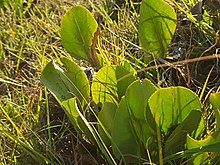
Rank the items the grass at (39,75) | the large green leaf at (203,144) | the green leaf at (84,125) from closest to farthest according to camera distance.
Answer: the large green leaf at (203,144), the green leaf at (84,125), the grass at (39,75)

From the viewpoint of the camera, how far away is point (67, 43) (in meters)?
1.21

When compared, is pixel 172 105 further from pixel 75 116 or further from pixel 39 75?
pixel 39 75

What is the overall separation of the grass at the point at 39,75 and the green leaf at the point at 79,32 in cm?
4

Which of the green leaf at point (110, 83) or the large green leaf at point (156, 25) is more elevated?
the large green leaf at point (156, 25)

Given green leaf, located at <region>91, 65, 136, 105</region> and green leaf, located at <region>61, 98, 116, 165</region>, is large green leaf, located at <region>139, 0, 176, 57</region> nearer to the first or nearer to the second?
green leaf, located at <region>91, 65, 136, 105</region>

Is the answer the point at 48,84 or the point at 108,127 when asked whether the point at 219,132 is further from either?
the point at 48,84

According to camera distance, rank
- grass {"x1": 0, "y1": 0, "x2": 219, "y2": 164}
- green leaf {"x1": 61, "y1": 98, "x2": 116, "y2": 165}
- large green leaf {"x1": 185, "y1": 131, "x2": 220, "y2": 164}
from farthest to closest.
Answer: grass {"x1": 0, "y1": 0, "x2": 219, "y2": 164} → green leaf {"x1": 61, "y1": 98, "x2": 116, "y2": 165} → large green leaf {"x1": 185, "y1": 131, "x2": 220, "y2": 164}

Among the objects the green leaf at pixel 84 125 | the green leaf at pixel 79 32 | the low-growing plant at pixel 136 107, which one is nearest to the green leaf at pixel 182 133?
the low-growing plant at pixel 136 107

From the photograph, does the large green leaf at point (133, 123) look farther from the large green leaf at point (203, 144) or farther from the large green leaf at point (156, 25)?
the large green leaf at point (156, 25)

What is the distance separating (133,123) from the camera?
0.96 metres

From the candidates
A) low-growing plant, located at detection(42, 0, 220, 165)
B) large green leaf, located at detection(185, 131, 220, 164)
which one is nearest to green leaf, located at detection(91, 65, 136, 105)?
low-growing plant, located at detection(42, 0, 220, 165)

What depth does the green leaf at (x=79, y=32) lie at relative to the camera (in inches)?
46.2

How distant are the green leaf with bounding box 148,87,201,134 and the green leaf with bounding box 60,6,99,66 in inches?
13.8

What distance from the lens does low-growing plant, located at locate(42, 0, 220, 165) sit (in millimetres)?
914
